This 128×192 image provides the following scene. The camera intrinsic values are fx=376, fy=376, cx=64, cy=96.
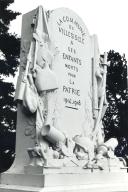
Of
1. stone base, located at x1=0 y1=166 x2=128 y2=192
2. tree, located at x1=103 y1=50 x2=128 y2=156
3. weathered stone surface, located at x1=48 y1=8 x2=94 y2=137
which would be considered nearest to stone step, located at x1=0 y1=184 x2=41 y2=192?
Answer: stone base, located at x1=0 y1=166 x2=128 y2=192

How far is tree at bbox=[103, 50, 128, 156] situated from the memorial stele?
11485 millimetres

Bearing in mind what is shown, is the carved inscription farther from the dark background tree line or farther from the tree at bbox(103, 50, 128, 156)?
the tree at bbox(103, 50, 128, 156)

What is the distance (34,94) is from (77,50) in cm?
186

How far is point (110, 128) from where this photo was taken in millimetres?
20188

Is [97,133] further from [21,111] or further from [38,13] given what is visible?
[38,13]

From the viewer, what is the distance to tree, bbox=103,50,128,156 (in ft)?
65.5

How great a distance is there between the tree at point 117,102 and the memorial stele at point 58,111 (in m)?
11.5

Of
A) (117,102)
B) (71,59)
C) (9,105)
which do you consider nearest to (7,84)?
(9,105)

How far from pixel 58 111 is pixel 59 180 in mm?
1455

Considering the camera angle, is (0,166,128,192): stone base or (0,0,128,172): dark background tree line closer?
(0,166,128,192): stone base

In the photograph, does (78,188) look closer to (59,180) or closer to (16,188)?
(59,180)

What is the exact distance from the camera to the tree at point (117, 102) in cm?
1995

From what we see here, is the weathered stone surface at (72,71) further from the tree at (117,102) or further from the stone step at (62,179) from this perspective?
the tree at (117,102)

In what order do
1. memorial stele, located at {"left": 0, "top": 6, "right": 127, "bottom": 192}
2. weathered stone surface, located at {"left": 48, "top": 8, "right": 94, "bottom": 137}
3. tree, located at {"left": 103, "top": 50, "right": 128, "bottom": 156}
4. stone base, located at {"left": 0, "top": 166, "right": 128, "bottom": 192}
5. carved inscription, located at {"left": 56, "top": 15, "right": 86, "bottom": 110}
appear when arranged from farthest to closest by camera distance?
tree, located at {"left": 103, "top": 50, "right": 128, "bottom": 156} < carved inscription, located at {"left": 56, "top": 15, "right": 86, "bottom": 110} < weathered stone surface, located at {"left": 48, "top": 8, "right": 94, "bottom": 137} < memorial stele, located at {"left": 0, "top": 6, "right": 127, "bottom": 192} < stone base, located at {"left": 0, "top": 166, "right": 128, "bottom": 192}
